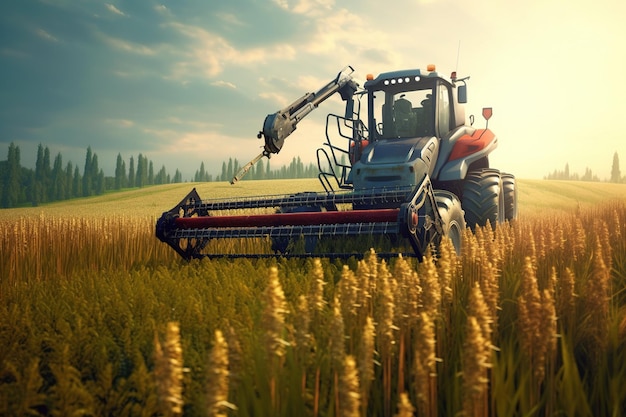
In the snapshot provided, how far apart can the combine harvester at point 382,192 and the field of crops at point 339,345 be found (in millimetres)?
934

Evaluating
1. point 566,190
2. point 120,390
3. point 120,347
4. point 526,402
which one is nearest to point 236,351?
point 120,390

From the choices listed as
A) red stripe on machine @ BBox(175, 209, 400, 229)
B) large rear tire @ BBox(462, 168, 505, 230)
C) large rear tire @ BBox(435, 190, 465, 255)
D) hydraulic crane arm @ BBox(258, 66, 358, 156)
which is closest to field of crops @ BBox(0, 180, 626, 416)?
red stripe on machine @ BBox(175, 209, 400, 229)

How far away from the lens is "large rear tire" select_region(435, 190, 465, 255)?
19.0ft

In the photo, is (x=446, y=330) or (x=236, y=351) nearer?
(x=236, y=351)

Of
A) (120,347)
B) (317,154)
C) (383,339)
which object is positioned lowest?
(120,347)

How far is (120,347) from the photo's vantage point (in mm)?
3008

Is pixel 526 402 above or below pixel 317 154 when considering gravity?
below

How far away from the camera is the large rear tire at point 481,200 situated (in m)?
7.49

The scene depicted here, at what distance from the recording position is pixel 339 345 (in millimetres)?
1754

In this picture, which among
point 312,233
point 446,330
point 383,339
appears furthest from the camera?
point 312,233

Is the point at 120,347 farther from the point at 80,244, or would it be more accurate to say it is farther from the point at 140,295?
the point at 80,244

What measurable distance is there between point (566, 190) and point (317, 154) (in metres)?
39.0

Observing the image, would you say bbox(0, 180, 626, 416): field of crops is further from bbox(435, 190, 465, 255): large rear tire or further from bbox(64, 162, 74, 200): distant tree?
bbox(64, 162, 74, 200): distant tree

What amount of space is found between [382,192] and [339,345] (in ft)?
13.6
